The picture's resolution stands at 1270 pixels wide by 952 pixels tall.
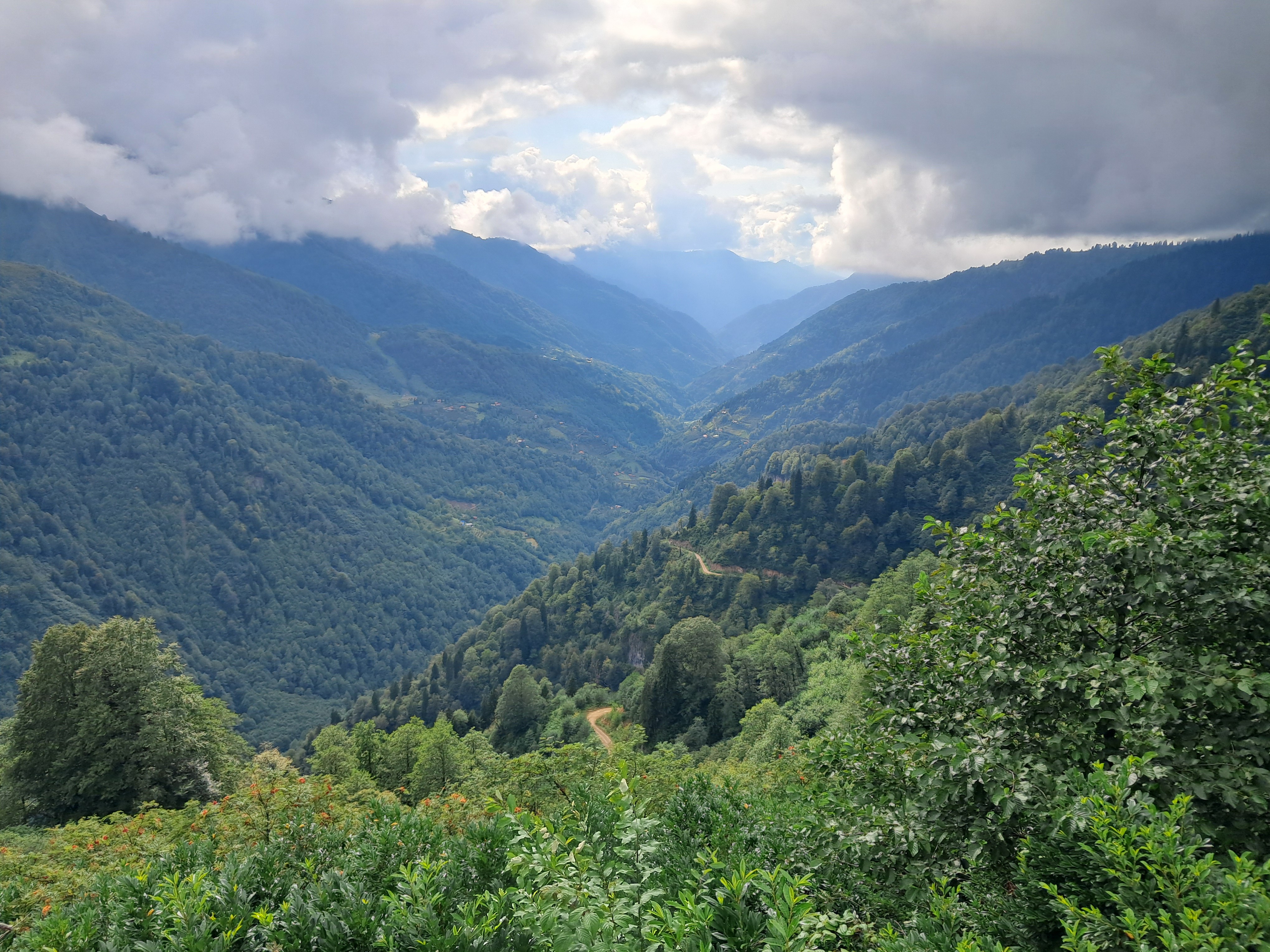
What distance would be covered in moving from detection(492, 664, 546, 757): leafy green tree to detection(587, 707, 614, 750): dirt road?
6.94 m

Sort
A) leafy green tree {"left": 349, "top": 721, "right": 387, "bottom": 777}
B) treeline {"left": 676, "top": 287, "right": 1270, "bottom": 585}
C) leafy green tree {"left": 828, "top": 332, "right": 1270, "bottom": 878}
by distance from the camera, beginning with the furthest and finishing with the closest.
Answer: treeline {"left": 676, "top": 287, "right": 1270, "bottom": 585}, leafy green tree {"left": 349, "top": 721, "right": 387, "bottom": 777}, leafy green tree {"left": 828, "top": 332, "right": 1270, "bottom": 878}

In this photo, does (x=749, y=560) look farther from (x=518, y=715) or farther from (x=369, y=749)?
(x=369, y=749)

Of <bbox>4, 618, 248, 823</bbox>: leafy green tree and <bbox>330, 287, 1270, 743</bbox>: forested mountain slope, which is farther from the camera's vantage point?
<bbox>330, 287, 1270, 743</bbox>: forested mountain slope

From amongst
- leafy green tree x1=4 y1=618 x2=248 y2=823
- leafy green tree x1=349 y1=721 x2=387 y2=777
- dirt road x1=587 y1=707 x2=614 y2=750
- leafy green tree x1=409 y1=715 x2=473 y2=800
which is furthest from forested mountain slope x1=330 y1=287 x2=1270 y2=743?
leafy green tree x1=4 y1=618 x2=248 y2=823

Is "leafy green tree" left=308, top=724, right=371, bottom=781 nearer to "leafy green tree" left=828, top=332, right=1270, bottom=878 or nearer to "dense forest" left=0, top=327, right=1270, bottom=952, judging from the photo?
"dense forest" left=0, top=327, right=1270, bottom=952

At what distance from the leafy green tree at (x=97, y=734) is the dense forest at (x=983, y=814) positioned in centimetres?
2656

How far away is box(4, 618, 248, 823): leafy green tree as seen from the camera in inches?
1384

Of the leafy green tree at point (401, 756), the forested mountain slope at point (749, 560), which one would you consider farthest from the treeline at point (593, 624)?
the leafy green tree at point (401, 756)

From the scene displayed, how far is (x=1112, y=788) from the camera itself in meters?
6.18

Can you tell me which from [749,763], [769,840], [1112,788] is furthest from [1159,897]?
[749,763]

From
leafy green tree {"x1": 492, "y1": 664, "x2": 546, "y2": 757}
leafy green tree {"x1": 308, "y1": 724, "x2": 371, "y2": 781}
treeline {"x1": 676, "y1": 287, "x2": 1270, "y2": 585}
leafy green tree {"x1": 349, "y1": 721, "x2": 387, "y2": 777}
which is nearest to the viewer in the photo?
leafy green tree {"x1": 308, "y1": 724, "x2": 371, "y2": 781}

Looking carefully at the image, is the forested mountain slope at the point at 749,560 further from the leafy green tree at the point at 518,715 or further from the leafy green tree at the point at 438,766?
the leafy green tree at the point at 438,766

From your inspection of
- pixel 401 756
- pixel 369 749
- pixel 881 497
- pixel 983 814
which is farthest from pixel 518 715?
pixel 881 497

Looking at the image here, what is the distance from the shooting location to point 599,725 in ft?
281
